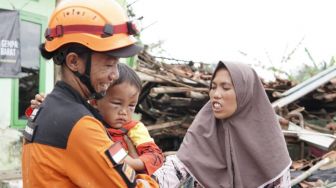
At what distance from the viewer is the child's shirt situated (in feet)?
8.90

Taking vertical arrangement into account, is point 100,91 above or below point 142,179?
above

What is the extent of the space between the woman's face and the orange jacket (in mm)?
1379

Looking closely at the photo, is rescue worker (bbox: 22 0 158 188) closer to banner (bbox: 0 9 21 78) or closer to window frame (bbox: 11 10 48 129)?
banner (bbox: 0 9 21 78)

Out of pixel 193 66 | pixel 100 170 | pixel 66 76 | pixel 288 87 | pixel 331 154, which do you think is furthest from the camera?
pixel 193 66

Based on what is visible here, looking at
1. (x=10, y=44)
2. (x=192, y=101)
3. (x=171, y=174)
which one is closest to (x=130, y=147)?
(x=171, y=174)

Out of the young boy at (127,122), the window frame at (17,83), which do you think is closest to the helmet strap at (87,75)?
the young boy at (127,122)

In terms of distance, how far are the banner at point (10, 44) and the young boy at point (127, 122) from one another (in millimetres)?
4880

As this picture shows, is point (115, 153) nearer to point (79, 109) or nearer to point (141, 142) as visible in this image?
point (79, 109)

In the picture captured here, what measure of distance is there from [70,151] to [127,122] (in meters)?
1.00

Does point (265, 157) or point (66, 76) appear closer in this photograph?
point (66, 76)

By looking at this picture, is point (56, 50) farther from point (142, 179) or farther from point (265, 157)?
point (265, 157)

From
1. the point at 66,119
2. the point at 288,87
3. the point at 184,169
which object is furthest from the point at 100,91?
the point at 288,87

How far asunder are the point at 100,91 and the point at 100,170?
15.6 inches

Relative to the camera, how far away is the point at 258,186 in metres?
→ 3.08
